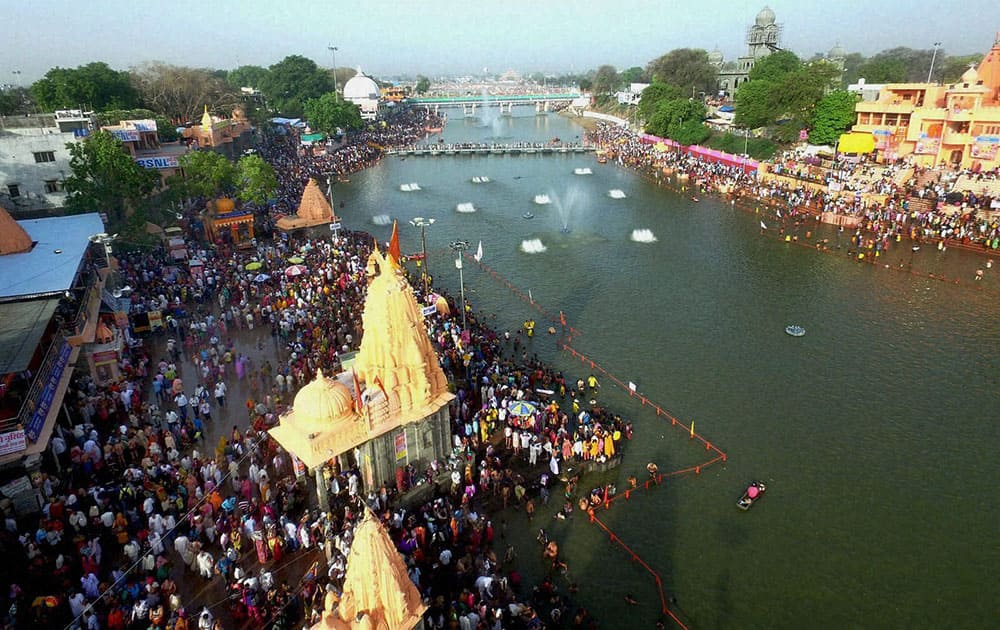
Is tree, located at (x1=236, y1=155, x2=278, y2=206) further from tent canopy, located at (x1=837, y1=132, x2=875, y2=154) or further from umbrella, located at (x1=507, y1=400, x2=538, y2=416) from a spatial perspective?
tent canopy, located at (x1=837, y1=132, x2=875, y2=154)

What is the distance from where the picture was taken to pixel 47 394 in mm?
15422

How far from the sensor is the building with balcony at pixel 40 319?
14.1 meters

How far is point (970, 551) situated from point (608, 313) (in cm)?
1557

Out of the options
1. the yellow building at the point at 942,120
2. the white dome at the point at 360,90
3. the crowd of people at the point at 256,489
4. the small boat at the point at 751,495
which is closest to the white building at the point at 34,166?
the crowd of people at the point at 256,489

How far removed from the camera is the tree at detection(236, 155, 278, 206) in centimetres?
3925

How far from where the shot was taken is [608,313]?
27.2 metres

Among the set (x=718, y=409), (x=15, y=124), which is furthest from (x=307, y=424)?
(x=15, y=124)

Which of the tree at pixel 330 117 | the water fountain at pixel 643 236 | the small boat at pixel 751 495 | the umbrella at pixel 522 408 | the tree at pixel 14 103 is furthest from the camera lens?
the tree at pixel 330 117

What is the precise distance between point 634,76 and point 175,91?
132 metres

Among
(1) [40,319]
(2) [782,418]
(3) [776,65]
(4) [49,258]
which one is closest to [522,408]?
(2) [782,418]

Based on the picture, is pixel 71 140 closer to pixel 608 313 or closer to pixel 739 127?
pixel 608 313

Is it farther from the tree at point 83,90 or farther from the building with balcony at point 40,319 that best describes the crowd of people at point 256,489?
the tree at point 83,90

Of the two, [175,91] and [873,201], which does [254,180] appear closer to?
[175,91]

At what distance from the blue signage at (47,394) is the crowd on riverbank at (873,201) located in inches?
1468
